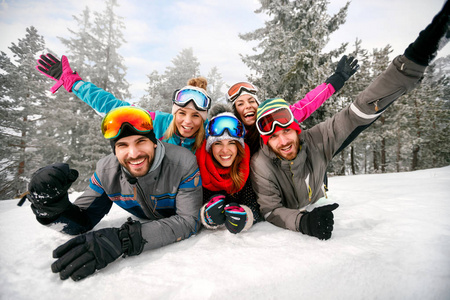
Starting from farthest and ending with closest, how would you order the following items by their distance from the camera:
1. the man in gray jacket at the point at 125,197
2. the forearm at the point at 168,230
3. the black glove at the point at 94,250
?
the forearm at the point at 168,230, the man in gray jacket at the point at 125,197, the black glove at the point at 94,250

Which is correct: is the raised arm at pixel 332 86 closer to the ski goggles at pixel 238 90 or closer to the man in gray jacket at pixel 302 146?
the ski goggles at pixel 238 90

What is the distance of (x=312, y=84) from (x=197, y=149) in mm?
8998

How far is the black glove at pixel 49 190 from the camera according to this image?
1.80 m

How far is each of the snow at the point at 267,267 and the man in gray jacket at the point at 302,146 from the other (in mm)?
419

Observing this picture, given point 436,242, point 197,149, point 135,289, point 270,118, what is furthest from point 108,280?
point 436,242

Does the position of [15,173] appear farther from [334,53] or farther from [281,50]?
[334,53]

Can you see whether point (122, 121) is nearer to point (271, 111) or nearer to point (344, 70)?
point (271, 111)

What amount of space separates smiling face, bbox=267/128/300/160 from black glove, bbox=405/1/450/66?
1468mm

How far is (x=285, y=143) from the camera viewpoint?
261 centimetres

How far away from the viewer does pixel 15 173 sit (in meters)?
14.9

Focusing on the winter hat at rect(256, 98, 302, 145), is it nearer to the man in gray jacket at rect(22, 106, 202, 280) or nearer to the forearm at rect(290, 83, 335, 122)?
the man in gray jacket at rect(22, 106, 202, 280)

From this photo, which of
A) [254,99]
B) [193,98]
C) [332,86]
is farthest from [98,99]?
[332,86]

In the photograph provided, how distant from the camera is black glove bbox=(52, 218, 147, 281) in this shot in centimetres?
151

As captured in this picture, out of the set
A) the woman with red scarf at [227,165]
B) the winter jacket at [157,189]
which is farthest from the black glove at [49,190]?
the woman with red scarf at [227,165]
